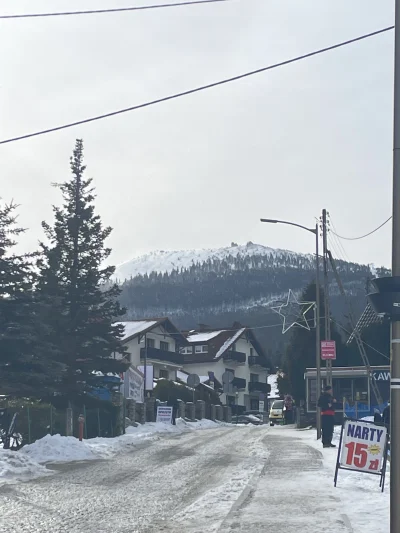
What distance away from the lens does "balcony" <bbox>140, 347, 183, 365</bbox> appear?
2953 inches

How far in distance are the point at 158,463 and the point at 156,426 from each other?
62.8ft

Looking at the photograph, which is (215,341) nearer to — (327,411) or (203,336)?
(203,336)

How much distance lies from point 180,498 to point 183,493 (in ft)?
2.13

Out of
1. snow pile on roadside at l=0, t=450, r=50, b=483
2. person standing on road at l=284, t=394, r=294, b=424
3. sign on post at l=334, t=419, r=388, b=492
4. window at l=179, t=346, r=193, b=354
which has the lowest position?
person standing on road at l=284, t=394, r=294, b=424

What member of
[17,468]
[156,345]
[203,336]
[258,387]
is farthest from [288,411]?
[17,468]

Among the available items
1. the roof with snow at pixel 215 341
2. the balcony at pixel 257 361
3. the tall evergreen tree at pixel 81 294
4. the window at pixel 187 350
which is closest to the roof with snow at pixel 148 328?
the roof with snow at pixel 215 341

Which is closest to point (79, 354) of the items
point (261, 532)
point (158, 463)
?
point (158, 463)

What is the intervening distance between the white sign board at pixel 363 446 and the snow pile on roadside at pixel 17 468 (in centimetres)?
645

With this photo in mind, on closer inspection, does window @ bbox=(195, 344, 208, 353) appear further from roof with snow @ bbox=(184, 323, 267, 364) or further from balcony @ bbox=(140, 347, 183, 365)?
balcony @ bbox=(140, 347, 183, 365)

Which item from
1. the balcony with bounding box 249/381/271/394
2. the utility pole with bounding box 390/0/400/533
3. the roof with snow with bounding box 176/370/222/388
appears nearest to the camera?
the utility pole with bounding box 390/0/400/533

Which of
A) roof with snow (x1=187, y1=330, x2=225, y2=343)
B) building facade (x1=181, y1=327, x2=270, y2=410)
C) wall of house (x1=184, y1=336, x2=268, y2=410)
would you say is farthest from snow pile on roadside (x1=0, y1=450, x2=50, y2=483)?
roof with snow (x1=187, y1=330, x2=225, y2=343)

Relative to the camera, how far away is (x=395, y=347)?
8938 millimetres

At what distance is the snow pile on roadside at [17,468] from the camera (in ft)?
54.7

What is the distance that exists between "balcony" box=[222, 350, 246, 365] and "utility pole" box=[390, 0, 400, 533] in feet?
274
